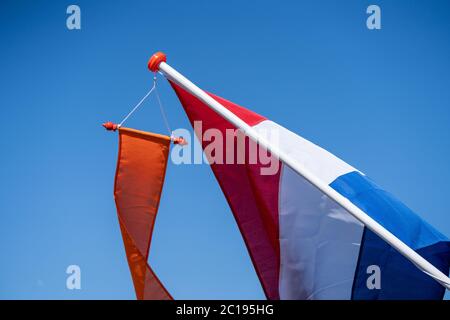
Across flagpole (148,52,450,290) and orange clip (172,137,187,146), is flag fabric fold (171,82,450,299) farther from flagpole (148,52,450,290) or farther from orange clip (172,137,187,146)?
flagpole (148,52,450,290)

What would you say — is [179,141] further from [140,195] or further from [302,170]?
[302,170]

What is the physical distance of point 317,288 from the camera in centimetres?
861

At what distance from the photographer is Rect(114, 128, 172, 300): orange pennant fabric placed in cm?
802

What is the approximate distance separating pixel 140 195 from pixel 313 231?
8.67 feet

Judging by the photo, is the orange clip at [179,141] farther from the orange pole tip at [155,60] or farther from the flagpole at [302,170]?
the orange pole tip at [155,60]

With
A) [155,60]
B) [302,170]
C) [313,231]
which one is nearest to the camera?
[302,170]

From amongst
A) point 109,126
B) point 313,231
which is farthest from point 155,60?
point 313,231

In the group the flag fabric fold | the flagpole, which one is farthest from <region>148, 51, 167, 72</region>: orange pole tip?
the flag fabric fold

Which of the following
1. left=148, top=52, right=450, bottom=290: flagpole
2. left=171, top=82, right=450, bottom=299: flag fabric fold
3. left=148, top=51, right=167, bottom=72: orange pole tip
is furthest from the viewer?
left=171, top=82, right=450, bottom=299: flag fabric fold

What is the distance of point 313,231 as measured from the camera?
8.57m

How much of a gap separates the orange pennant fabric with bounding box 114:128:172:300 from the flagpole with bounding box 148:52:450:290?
34.8 inches

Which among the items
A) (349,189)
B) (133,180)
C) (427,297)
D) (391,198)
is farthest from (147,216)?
(427,297)

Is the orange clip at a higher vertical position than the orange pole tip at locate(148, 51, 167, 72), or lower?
lower
